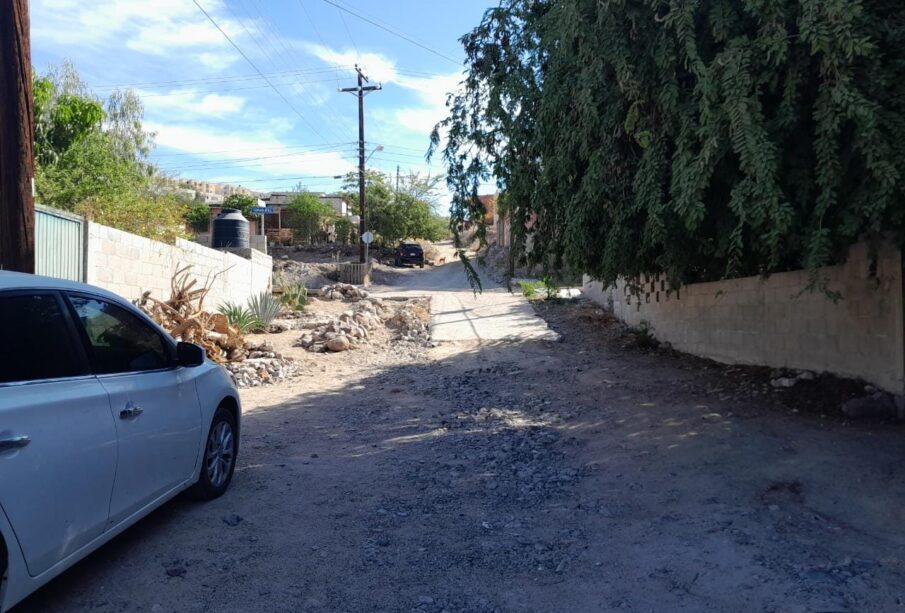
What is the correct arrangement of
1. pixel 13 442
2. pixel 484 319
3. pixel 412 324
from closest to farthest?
pixel 13 442 → pixel 412 324 → pixel 484 319

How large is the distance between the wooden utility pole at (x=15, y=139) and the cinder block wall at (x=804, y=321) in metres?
7.24

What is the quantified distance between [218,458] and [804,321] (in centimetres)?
701

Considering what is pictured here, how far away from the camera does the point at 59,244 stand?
947 cm

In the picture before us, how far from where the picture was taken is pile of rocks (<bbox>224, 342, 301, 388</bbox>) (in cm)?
1158

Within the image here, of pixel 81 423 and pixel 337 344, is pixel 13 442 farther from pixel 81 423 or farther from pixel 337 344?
pixel 337 344

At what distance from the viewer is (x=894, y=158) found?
477 centimetres

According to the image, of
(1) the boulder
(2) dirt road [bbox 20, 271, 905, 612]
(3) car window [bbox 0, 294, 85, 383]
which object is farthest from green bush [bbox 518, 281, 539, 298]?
(3) car window [bbox 0, 294, 85, 383]

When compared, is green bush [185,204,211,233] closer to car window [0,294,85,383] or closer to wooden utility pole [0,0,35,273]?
wooden utility pole [0,0,35,273]

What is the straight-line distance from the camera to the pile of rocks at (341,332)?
48.9 ft

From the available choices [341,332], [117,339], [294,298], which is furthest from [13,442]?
[294,298]

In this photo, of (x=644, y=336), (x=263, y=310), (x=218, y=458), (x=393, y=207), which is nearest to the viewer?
(x=218, y=458)

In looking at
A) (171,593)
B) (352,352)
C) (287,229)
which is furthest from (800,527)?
(287,229)

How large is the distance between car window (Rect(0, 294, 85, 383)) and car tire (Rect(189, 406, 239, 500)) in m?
1.61

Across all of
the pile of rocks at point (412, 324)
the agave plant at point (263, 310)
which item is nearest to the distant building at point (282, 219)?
the pile of rocks at point (412, 324)
